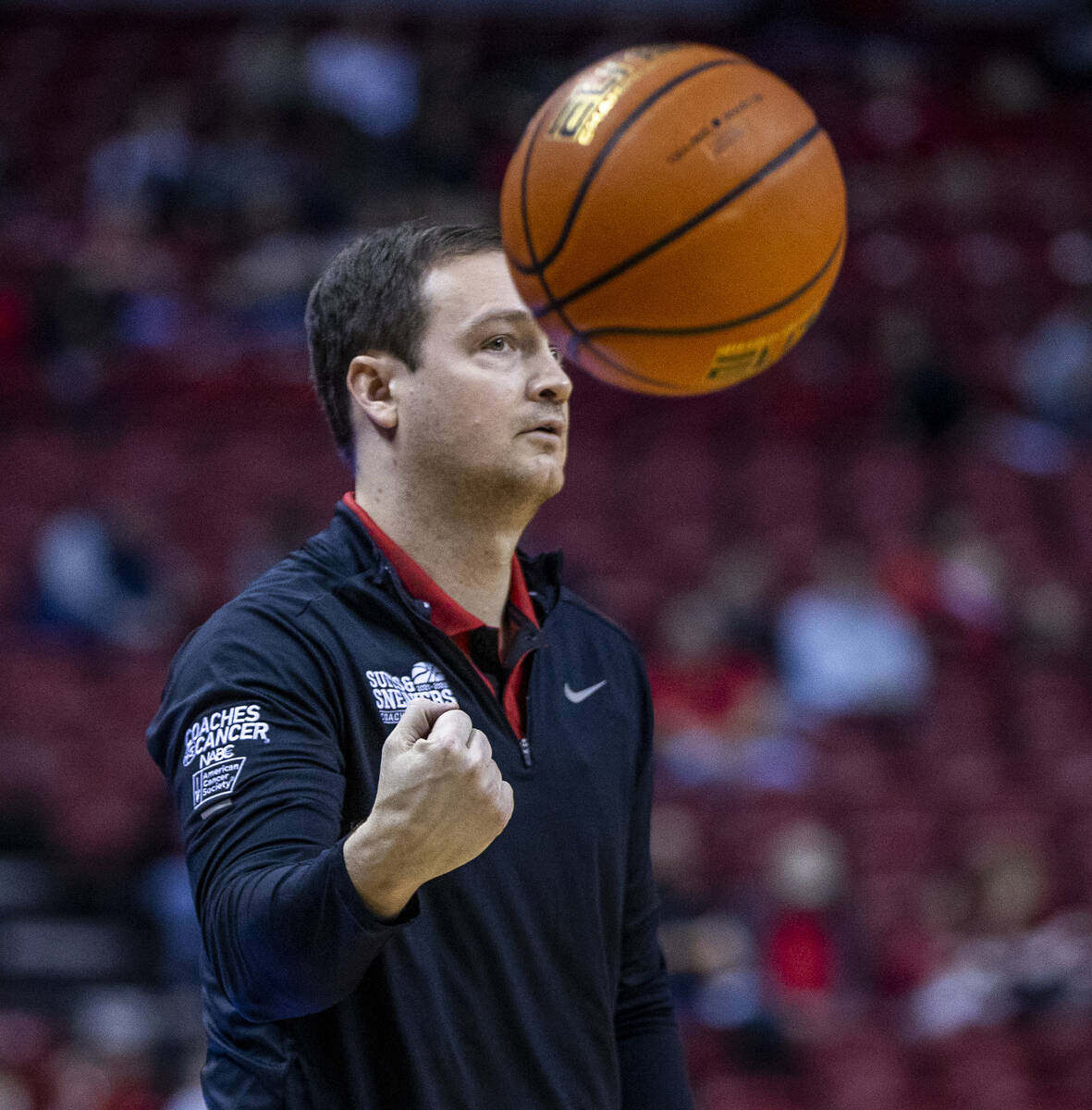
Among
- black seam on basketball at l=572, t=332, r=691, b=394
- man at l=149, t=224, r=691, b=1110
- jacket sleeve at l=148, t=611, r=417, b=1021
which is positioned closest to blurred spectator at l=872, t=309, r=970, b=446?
black seam on basketball at l=572, t=332, r=691, b=394

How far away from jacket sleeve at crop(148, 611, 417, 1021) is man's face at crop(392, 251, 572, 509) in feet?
1.08

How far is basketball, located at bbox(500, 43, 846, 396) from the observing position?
85.6 inches

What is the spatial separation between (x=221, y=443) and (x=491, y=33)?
529cm

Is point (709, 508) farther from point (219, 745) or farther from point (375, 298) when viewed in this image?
point (219, 745)

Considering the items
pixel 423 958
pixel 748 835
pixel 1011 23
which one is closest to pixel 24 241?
pixel 748 835

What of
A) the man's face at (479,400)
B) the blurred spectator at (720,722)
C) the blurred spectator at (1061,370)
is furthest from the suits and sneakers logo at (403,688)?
the blurred spectator at (1061,370)

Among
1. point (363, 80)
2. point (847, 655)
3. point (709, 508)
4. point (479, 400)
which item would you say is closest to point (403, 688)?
point (479, 400)

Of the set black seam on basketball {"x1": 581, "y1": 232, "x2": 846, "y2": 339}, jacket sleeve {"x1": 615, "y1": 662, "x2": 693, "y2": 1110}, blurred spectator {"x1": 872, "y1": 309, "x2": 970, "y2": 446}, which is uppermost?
black seam on basketball {"x1": 581, "y1": 232, "x2": 846, "y2": 339}

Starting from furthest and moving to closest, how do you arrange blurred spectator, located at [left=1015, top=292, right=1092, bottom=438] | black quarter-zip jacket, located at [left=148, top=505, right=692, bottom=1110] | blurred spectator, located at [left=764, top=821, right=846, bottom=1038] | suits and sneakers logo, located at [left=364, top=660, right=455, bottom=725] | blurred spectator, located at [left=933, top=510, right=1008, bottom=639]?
blurred spectator, located at [left=1015, top=292, right=1092, bottom=438] → blurred spectator, located at [left=933, top=510, right=1008, bottom=639] → blurred spectator, located at [left=764, top=821, right=846, bottom=1038] → suits and sneakers logo, located at [left=364, top=660, right=455, bottom=725] → black quarter-zip jacket, located at [left=148, top=505, right=692, bottom=1110]

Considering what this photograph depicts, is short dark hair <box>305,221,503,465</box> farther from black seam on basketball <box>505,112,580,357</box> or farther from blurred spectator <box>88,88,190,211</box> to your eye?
blurred spectator <box>88,88,190,211</box>

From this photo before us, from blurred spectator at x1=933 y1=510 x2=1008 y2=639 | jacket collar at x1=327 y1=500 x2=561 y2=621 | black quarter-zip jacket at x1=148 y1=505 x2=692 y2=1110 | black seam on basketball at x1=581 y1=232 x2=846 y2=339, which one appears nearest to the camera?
black quarter-zip jacket at x1=148 y1=505 x2=692 y2=1110

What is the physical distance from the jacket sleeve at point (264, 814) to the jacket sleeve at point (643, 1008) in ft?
1.68

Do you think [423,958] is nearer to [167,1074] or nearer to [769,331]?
[769,331]

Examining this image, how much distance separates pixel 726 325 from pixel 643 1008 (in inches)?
37.3
